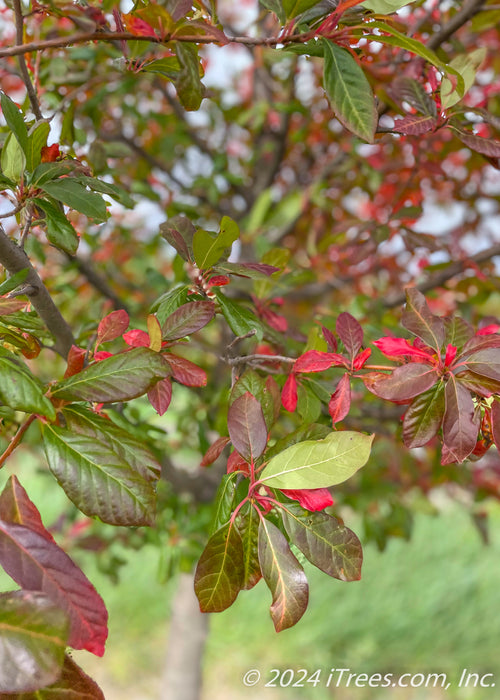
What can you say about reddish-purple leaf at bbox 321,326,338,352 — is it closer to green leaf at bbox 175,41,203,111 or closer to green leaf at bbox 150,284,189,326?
green leaf at bbox 150,284,189,326

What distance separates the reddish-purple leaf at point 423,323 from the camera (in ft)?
1.84

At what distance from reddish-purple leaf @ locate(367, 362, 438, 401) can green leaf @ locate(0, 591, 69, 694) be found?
34cm

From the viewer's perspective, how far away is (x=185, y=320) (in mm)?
572

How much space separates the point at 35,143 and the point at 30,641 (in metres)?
A: 0.48

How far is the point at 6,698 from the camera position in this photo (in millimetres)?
434

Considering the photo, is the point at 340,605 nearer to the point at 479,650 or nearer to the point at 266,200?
the point at 479,650

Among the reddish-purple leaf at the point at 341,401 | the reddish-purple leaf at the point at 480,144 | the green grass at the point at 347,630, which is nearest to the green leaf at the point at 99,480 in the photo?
the reddish-purple leaf at the point at 341,401

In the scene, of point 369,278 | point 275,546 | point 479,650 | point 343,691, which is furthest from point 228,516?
point 479,650

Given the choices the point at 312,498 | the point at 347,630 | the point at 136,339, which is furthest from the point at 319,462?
the point at 347,630

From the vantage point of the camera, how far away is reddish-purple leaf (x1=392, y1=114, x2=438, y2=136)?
0.65 metres

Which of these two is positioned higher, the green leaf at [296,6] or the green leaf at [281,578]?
the green leaf at [296,6]

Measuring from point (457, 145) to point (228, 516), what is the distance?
115 cm

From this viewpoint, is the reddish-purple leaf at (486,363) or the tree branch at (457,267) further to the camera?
the tree branch at (457,267)

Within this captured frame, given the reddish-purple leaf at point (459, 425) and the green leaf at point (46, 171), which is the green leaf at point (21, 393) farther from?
the reddish-purple leaf at point (459, 425)
